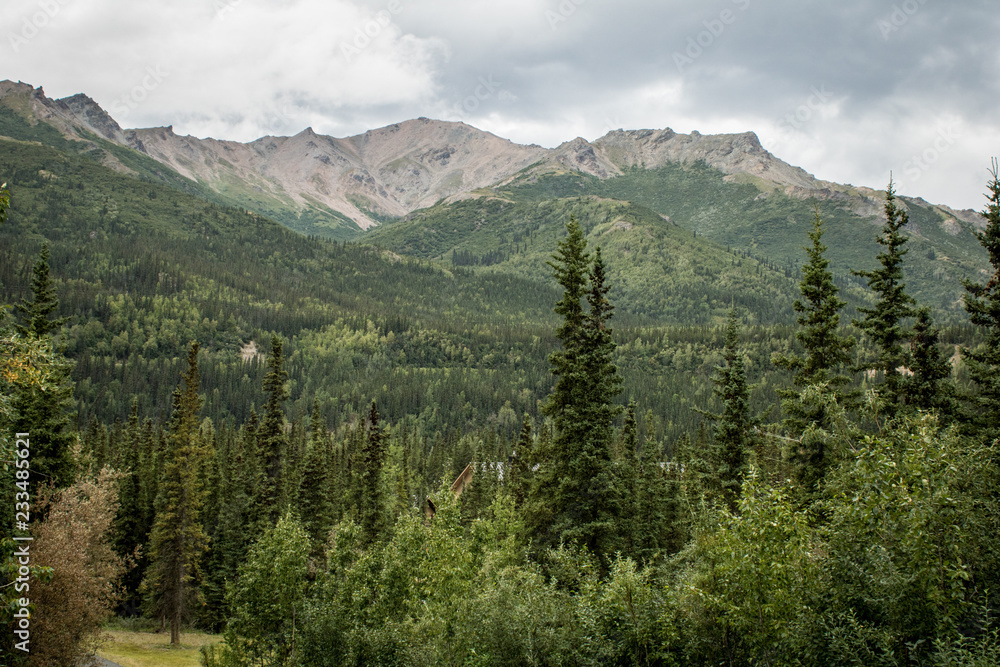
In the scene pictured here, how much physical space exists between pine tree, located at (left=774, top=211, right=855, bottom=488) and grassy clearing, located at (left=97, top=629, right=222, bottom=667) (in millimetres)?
39036

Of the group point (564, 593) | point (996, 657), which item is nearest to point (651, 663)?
point (564, 593)

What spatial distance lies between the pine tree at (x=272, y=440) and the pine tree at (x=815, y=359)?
122ft

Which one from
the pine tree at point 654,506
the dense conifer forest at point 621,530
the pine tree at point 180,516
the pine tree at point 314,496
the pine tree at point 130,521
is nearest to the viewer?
the dense conifer forest at point 621,530

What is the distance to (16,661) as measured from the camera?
23547 millimetres

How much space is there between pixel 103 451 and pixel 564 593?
71.0 metres

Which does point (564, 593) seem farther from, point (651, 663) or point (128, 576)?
point (128, 576)

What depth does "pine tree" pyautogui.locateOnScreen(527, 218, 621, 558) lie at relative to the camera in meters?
27.6

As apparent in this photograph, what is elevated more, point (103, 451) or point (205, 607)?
point (103, 451)

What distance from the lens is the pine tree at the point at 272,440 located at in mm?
49062

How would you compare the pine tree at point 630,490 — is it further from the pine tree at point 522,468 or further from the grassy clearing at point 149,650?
the grassy clearing at point 149,650

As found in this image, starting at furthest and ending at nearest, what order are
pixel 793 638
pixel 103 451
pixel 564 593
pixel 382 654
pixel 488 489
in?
pixel 103 451 → pixel 488 489 → pixel 382 654 → pixel 564 593 → pixel 793 638

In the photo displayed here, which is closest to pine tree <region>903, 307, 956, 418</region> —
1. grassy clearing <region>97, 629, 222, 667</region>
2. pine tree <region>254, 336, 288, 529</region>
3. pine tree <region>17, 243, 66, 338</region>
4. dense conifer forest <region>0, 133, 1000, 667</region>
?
dense conifer forest <region>0, 133, 1000, 667</region>

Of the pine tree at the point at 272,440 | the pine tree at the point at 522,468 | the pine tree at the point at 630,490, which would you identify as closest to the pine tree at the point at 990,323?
the pine tree at the point at 630,490

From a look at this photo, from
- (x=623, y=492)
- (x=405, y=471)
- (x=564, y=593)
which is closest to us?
(x=564, y=593)
